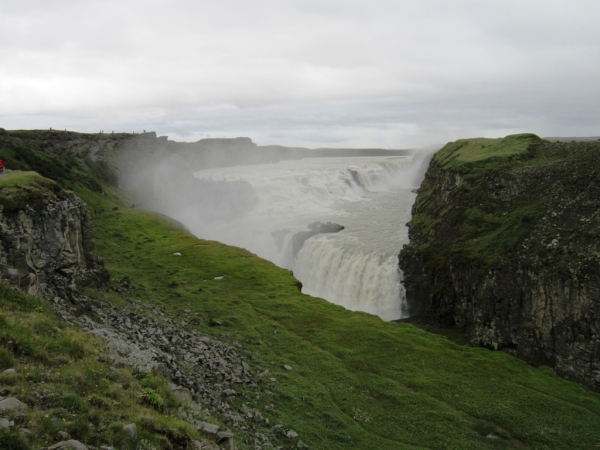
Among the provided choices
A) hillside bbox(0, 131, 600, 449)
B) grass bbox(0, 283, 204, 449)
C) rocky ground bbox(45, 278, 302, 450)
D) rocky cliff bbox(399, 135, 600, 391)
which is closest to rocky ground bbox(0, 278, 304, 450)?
rocky ground bbox(45, 278, 302, 450)

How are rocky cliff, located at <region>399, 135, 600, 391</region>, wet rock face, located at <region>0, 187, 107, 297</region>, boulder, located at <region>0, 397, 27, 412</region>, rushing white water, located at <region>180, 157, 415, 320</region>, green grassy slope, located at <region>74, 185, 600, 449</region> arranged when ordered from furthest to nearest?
rushing white water, located at <region>180, 157, 415, 320</region>
rocky cliff, located at <region>399, 135, 600, 391</region>
green grassy slope, located at <region>74, 185, 600, 449</region>
wet rock face, located at <region>0, 187, 107, 297</region>
boulder, located at <region>0, 397, 27, 412</region>

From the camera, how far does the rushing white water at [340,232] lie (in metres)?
55.9

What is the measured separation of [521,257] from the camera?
131 ft

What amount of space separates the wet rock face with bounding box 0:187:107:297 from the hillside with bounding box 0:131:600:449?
89 centimetres

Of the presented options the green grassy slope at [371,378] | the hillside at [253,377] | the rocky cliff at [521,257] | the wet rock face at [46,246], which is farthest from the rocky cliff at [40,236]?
the rocky cliff at [521,257]

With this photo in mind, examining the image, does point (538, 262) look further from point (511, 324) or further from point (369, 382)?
point (369, 382)

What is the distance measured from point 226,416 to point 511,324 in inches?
1129

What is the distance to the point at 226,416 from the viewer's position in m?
20.3

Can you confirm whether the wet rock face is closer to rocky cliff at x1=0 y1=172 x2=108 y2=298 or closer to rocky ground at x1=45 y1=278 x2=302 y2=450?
rocky cliff at x1=0 y1=172 x2=108 y2=298

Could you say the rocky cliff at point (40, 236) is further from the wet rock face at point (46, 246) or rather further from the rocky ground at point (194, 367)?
the rocky ground at point (194, 367)

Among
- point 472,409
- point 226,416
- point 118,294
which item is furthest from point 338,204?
point 226,416

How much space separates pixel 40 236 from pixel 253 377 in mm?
15620

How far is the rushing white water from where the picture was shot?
55.9 metres

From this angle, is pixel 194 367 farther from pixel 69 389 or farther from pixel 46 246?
pixel 46 246
